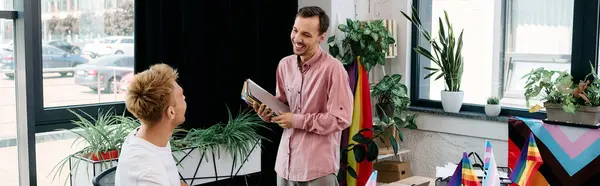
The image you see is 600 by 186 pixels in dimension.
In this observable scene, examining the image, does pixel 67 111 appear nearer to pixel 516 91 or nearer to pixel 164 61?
pixel 164 61

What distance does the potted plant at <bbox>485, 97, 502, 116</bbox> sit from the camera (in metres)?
4.47

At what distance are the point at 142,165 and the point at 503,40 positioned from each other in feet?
10.4

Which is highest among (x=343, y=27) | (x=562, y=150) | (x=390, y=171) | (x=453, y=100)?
(x=343, y=27)

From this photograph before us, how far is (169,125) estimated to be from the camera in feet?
7.28

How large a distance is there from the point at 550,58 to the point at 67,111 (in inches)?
121

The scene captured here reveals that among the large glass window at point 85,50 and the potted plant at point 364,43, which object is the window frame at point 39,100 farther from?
the potted plant at point 364,43

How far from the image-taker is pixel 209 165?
3.88m

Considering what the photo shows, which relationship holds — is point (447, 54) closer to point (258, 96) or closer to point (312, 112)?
point (312, 112)

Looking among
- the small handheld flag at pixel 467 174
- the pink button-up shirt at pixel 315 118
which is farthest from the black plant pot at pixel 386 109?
the small handheld flag at pixel 467 174

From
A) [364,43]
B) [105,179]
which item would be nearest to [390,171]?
[364,43]

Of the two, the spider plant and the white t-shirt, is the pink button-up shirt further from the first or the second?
the white t-shirt

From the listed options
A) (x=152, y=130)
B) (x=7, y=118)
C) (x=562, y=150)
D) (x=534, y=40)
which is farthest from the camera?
(x=534, y=40)

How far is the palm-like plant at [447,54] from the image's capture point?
15.0 ft

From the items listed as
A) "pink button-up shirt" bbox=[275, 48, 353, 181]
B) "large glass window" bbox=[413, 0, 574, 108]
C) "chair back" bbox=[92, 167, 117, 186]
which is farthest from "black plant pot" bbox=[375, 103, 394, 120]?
"chair back" bbox=[92, 167, 117, 186]
